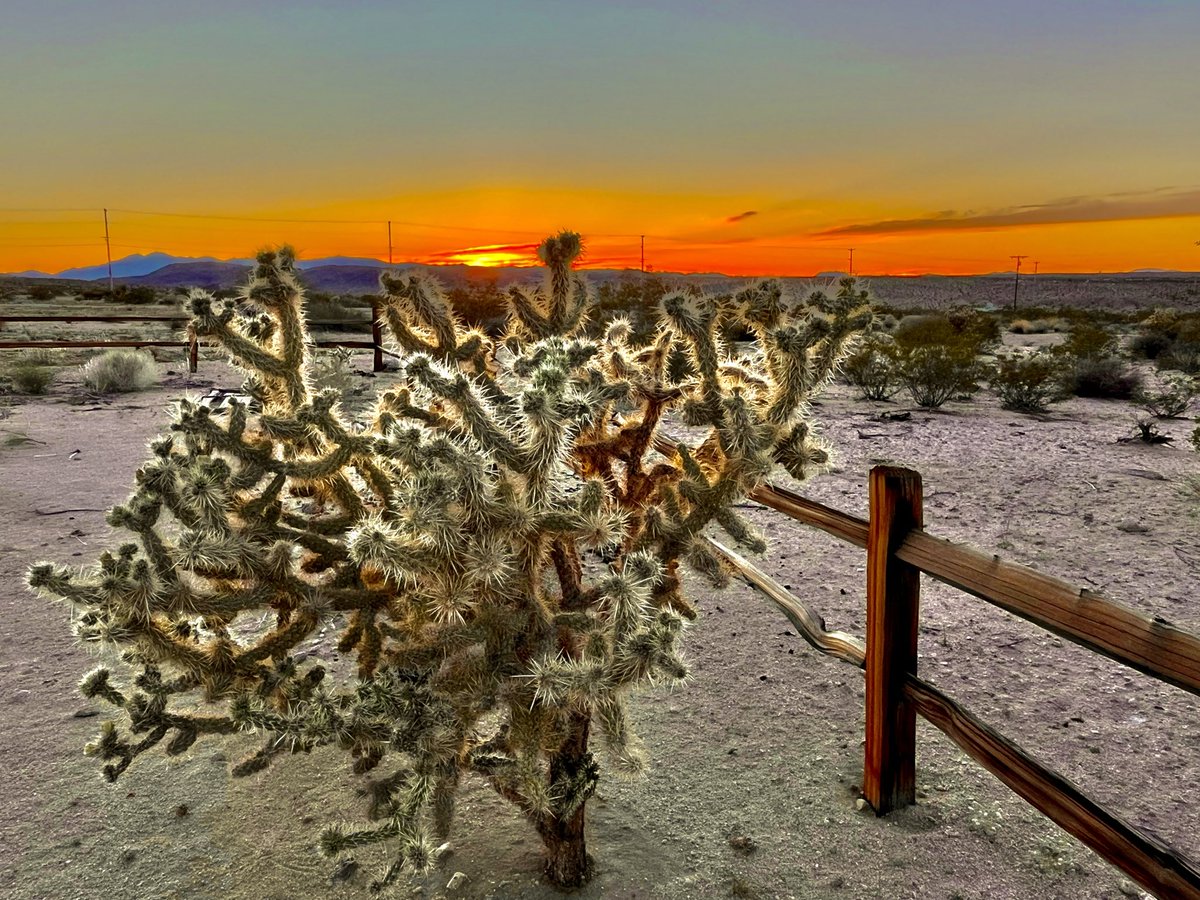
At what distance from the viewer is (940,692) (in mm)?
3258

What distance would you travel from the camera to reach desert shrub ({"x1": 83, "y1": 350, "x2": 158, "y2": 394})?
1584 centimetres

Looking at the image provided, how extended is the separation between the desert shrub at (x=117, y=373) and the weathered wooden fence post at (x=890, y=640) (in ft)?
54.0

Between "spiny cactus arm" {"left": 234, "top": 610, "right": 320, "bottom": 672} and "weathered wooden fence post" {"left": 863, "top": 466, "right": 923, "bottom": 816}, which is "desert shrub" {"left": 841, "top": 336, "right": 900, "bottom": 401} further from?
"spiny cactus arm" {"left": 234, "top": 610, "right": 320, "bottom": 672}

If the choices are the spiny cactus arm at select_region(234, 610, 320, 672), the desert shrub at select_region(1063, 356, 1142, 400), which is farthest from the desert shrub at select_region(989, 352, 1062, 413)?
the spiny cactus arm at select_region(234, 610, 320, 672)

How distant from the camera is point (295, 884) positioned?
310cm

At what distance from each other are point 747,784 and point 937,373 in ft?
41.0

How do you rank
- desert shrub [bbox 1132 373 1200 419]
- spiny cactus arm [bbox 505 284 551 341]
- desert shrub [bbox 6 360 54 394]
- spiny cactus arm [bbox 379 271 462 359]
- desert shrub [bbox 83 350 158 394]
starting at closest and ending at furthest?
spiny cactus arm [bbox 379 271 462 359] < spiny cactus arm [bbox 505 284 551 341] < desert shrub [bbox 1132 373 1200 419] < desert shrub [bbox 6 360 54 394] < desert shrub [bbox 83 350 158 394]

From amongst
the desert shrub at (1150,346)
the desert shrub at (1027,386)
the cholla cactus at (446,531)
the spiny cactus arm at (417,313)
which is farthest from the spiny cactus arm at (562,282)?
the desert shrub at (1150,346)

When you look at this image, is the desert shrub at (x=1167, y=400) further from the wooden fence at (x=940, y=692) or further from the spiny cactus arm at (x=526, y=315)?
the spiny cactus arm at (x=526, y=315)

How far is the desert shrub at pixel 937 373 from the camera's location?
14.6 meters

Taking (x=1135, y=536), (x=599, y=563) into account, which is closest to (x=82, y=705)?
(x=599, y=563)

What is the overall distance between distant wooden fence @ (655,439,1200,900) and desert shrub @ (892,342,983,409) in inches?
452

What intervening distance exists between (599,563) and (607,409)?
416cm

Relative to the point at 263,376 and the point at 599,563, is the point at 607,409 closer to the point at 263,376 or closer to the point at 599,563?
the point at 263,376
